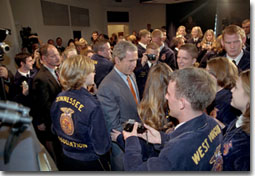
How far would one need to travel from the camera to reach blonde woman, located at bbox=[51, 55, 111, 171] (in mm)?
1375

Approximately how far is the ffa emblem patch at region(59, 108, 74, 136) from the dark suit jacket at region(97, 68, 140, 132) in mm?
356

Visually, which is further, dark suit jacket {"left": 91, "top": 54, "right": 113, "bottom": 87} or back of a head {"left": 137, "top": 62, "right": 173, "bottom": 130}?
dark suit jacket {"left": 91, "top": 54, "right": 113, "bottom": 87}

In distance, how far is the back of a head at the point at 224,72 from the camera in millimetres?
1710

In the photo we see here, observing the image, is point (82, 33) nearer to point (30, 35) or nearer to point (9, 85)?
point (30, 35)

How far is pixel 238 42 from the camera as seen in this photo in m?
2.32

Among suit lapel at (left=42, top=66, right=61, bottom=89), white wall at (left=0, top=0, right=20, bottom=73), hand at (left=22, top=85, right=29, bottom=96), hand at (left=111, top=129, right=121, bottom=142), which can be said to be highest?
white wall at (left=0, top=0, right=20, bottom=73)

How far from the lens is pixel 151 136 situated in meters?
1.16

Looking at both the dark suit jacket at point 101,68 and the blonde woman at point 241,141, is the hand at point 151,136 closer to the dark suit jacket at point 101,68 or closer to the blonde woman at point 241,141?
the blonde woman at point 241,141

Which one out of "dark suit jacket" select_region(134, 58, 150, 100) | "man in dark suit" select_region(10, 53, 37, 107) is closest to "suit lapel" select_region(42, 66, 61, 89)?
"man in dark suit" select_region(10, 53, 37, 107)

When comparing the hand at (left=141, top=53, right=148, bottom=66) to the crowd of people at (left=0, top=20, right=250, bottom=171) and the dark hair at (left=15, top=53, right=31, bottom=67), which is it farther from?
the dark hair at (left=15, top=53, right=31, bottom=67)

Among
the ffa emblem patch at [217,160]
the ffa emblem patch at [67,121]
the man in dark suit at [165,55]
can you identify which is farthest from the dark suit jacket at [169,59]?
the ffa emblem patch at [217,160]

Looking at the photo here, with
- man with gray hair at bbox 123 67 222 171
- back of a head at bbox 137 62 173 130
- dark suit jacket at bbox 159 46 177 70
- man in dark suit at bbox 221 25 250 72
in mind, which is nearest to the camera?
man with gray hair at bbox 123 67 222 171

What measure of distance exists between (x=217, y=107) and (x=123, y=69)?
3.05 ft

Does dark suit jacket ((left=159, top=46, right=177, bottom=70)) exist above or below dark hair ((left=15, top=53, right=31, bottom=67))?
below
